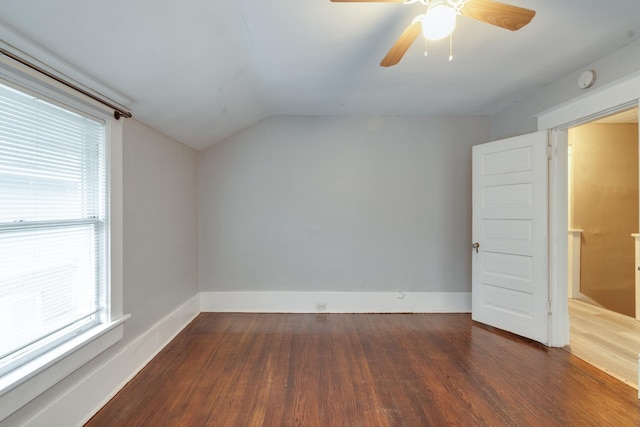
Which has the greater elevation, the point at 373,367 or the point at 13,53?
the point at 13,53

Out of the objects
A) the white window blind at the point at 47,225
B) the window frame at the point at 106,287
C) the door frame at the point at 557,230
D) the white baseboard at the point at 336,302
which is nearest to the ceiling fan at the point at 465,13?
the window frame at the point at 106,287

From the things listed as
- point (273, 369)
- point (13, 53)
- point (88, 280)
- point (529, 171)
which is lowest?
point (273, 369)

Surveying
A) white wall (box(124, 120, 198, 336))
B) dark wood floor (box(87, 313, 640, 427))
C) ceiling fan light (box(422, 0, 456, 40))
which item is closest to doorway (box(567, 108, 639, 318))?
dark wood floor (box(87, 313, 640, 427))

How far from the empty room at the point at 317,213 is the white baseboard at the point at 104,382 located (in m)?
0.02

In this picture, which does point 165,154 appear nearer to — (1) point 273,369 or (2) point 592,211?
(1) point 273,369

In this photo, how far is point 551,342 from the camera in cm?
288

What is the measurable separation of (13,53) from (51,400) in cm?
179

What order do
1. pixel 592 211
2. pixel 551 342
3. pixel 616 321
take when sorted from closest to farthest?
1. pixel 551 342
2. pixel 616 321
3. pixel 592 211

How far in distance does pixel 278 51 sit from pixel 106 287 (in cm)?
215

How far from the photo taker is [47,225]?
5.53ft

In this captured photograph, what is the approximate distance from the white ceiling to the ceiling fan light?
1.69 feet

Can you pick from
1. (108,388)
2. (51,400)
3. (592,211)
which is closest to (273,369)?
(108,388)

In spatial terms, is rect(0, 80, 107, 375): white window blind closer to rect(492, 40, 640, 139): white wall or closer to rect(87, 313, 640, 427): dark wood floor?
rect(87, 313, 640, 427): dark wood floor

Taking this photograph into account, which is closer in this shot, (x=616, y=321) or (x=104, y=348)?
(x=104, y=348)
